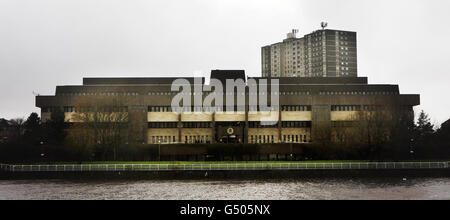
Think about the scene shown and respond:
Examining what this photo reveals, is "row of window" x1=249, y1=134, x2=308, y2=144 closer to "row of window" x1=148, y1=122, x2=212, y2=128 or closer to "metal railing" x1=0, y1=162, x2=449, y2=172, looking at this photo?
"row of window" x1=148, y1=122, x2=212, y2=128

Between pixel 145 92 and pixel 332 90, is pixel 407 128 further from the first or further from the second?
pixel 145 92

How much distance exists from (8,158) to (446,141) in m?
74.2

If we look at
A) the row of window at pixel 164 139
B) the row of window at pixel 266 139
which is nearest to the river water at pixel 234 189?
the row of window at pixel 164 139

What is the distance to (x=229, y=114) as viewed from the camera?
94375 millimetres

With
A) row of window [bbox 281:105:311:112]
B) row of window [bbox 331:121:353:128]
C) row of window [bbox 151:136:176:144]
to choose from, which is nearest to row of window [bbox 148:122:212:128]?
row of window [bbox 151:136:176:144]

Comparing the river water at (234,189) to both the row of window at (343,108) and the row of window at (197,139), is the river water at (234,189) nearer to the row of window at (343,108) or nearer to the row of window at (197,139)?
the row of window at (197,139)

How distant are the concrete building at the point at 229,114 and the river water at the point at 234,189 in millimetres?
31739

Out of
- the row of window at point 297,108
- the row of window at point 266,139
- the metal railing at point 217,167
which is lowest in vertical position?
the metal railing at point 217,167

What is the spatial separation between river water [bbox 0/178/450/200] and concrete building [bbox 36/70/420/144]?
3174 cm

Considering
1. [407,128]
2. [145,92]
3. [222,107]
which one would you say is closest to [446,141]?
[407,128]

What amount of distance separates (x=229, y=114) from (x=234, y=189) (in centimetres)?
4222

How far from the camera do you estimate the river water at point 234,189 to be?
47219 millimetres

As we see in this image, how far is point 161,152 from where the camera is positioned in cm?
8825

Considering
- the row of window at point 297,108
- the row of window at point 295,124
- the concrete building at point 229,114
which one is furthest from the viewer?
the row of window at point 297,108
